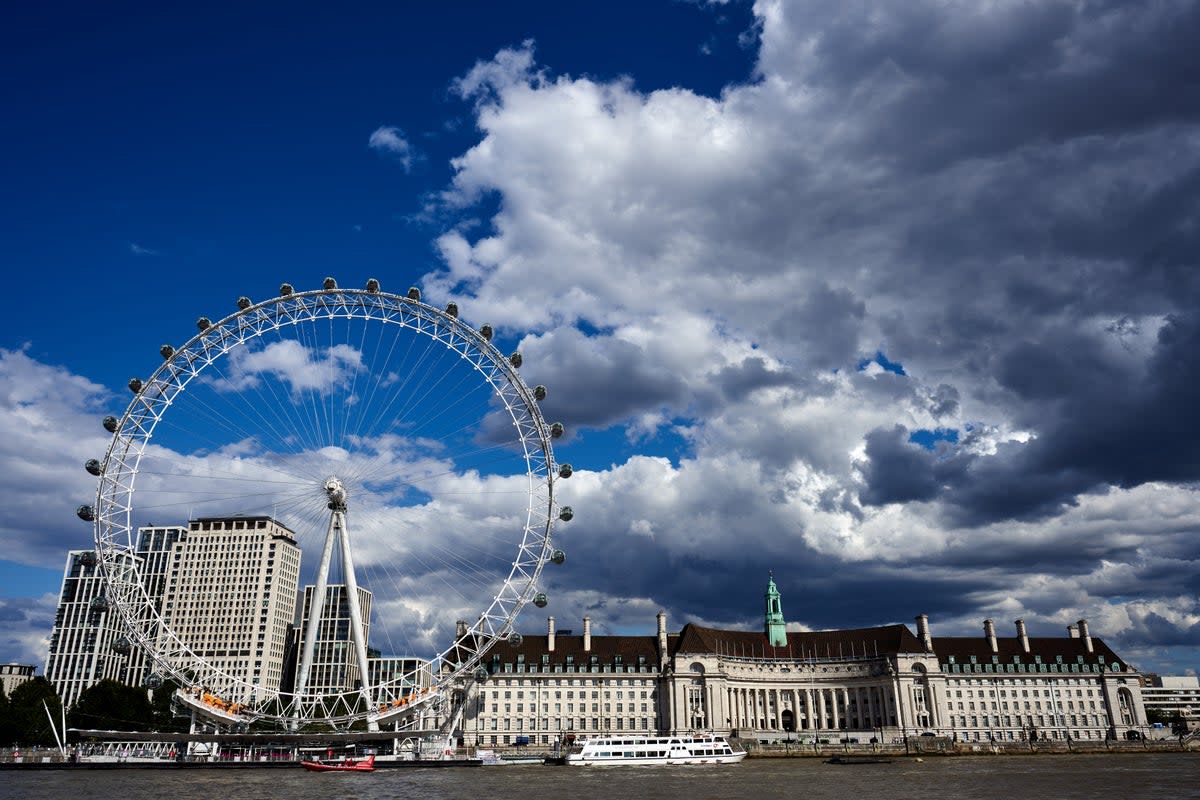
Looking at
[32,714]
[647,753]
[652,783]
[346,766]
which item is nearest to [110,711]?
[32,714]

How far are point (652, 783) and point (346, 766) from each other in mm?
33555

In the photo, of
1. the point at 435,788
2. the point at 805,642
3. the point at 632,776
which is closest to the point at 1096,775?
the point at 632,776

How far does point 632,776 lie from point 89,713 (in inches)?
3147

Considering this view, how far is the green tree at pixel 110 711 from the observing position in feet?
399

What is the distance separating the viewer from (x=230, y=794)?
59031 millimetres

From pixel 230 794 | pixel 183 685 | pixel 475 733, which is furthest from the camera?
pixel 475 733

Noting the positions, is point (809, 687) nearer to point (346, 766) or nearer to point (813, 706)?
point (813, 706)

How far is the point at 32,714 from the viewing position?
389ft

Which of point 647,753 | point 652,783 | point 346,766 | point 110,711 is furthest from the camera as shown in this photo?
point 110,711

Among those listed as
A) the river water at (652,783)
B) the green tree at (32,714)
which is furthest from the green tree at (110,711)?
the river water at (652,783)

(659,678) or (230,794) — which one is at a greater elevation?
(659,678)

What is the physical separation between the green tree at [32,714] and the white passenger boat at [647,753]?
213ft

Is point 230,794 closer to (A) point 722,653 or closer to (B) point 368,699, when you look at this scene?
(B) point 368,699

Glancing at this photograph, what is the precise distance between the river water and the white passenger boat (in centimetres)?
808
